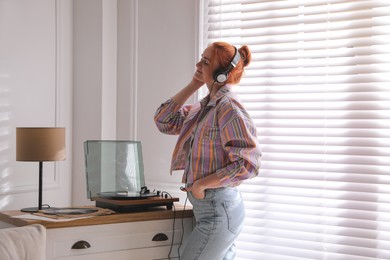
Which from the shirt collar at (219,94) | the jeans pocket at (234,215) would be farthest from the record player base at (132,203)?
the shirt collar at (219,94)

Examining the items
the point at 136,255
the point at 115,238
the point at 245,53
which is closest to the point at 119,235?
the point at 115,238

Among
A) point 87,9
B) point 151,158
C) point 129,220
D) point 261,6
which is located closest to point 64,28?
point 87,9

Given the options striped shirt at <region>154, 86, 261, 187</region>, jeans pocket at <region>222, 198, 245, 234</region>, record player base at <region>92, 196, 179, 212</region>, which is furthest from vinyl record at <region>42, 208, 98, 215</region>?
jeans pocket at <region>222, 198, 245, 234</region>

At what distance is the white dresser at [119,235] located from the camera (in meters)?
2.40

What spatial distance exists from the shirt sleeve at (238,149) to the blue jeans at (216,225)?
0.10 metres

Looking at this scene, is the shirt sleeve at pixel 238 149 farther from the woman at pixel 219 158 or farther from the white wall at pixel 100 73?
the white wall at pixel 100 73

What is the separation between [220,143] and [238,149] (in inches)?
5.1

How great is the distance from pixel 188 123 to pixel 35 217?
0.80 metres

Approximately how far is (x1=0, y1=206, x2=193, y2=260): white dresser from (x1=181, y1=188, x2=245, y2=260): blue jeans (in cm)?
26

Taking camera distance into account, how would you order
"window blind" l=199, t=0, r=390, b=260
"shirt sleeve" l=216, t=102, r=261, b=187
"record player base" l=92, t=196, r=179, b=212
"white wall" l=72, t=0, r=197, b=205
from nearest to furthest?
"shirt sleeve" l=216, t=102, r=261, b=187 → "record player base" l=92, t=196, r=179, b=212 → "window blind" l=199, t=0, r=390, b=260 → "white wall" l=72, t=0, r=197, b=205

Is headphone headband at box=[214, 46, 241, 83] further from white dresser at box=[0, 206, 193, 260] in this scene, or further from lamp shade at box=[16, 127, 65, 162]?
lamp shade at box=[16, 127, 65, 162]

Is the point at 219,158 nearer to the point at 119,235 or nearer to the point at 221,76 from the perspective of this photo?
the point at 221,76

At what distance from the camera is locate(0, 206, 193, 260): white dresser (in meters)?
2.40

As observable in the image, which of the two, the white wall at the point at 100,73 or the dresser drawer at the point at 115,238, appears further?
the white wall at the point at 100,73
